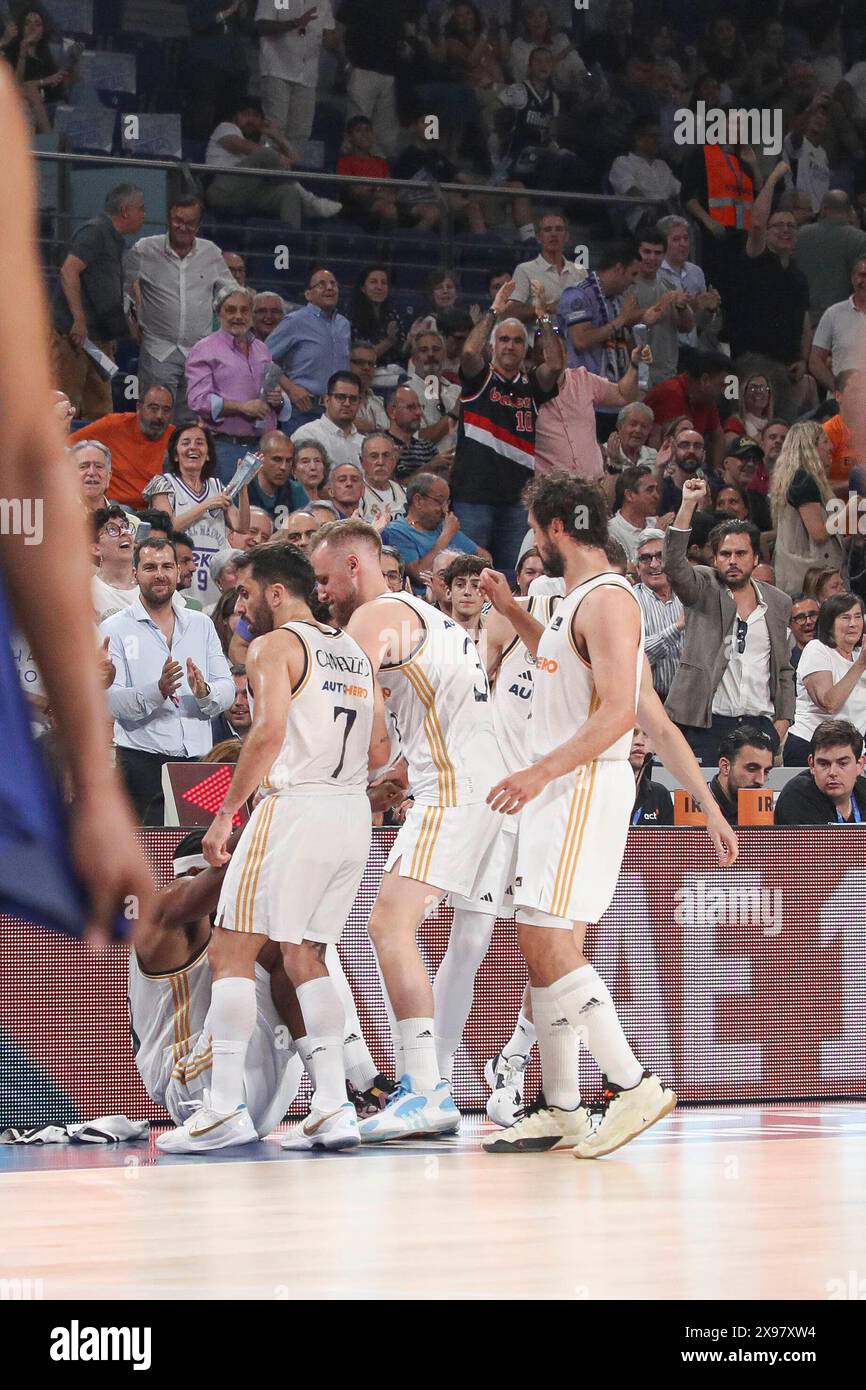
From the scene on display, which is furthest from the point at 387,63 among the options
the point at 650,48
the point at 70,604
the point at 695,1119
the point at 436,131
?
the point at 70,604

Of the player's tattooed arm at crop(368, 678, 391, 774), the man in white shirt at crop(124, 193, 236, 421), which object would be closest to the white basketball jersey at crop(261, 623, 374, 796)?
the player's tattooed arm at crop(368, 678, 391, 774)

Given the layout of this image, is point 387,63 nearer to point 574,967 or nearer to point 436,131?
point 436,131

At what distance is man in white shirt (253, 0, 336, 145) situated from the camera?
15195 mm

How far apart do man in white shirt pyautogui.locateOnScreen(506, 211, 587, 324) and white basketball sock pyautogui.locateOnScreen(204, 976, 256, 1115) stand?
7.75 m

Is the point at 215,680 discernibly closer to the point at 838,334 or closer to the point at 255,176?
the point at 255,176

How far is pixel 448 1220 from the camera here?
5.24 meters

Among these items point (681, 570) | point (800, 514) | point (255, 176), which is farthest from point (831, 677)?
point (255, 176)

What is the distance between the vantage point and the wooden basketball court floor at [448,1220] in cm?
422

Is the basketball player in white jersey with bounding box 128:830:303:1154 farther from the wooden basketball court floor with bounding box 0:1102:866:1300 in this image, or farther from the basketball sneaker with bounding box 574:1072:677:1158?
the basketball sneaker with bounding box 574:1072:677:1158

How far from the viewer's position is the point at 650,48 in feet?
57.1

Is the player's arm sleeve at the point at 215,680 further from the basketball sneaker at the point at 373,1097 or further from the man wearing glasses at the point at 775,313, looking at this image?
the man wearing glasses at the point at 775,313

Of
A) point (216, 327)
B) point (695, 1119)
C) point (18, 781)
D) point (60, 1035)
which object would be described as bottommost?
point (695, 1119)

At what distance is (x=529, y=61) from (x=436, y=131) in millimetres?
1052
